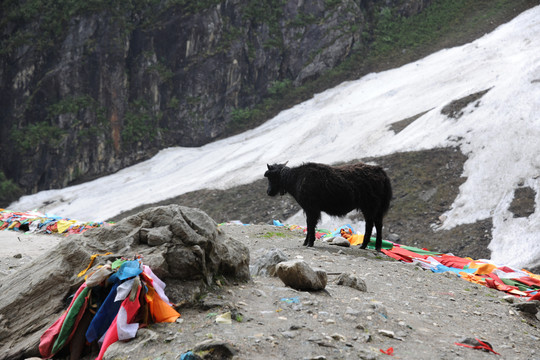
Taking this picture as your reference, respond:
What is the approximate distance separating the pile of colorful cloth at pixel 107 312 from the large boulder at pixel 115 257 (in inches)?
14.0

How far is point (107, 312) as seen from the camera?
17.1 ft

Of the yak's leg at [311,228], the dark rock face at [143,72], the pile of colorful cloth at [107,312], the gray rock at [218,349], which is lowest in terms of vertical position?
the yak's leg at [311,228]

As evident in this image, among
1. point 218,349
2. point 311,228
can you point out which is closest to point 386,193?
point 311,228

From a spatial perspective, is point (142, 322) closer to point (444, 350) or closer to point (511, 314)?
point (444, 350)

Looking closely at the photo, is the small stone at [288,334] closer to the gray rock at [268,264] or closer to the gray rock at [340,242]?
the gray rock at [268,264]

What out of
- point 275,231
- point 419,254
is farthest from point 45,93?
point 419,254

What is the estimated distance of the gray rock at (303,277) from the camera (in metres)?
6.75

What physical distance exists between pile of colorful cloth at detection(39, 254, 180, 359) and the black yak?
24.7 ft

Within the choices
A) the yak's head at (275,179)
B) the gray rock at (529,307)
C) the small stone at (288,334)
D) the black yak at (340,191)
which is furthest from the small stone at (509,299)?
the yak's head at (275,179)

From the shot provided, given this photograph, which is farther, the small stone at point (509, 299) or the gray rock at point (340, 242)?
the gray rock at point (340, 242)

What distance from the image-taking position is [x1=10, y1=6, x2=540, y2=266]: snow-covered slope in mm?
21508

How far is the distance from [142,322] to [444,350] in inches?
131

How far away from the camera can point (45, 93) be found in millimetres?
55562

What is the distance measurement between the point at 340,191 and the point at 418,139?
18.0m
